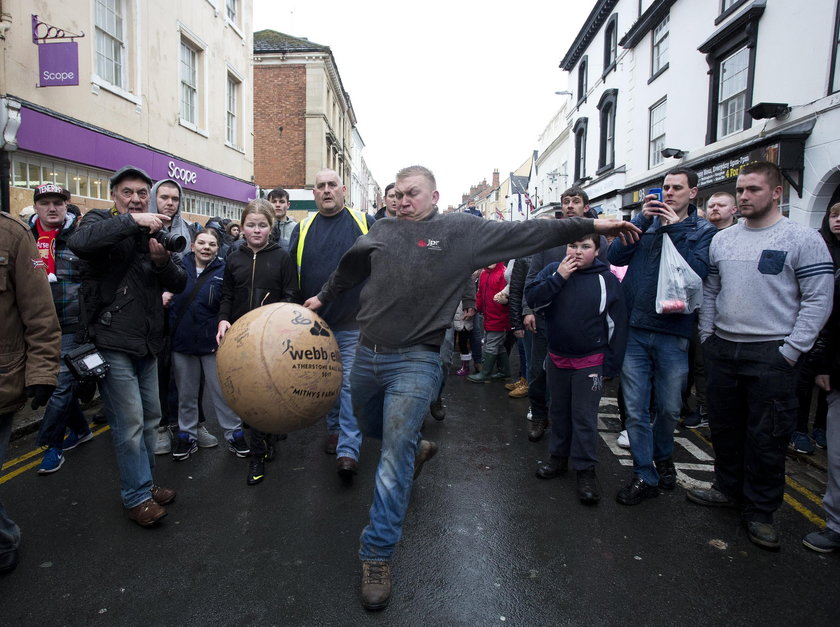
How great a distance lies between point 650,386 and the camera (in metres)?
3.98

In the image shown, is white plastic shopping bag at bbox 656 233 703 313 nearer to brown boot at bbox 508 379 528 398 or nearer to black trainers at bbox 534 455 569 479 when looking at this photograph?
black trainers at bbox 534 455 569 479

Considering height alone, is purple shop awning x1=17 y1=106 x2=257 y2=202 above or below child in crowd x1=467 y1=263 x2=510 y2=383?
above

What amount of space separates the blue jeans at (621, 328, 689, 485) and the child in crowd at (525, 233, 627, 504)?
12 cm

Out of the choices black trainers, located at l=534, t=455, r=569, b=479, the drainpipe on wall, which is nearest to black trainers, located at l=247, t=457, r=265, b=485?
black trainers, located at l=534, t=455, r=569, b=479

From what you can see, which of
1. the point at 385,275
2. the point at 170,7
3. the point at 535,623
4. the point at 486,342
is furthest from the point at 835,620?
the point at 170,7

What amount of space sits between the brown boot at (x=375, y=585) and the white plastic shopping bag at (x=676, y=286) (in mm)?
2488

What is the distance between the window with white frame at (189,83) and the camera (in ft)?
44.5

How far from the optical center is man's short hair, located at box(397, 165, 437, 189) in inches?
117

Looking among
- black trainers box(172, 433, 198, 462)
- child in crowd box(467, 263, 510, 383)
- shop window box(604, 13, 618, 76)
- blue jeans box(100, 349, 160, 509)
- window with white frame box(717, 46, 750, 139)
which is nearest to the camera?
blue jeans box(100, 349, 160, 509)

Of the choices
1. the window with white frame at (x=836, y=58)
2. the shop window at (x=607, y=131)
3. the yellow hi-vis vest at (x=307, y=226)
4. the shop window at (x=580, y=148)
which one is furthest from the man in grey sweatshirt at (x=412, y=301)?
the shop window at (x=580, y=148)

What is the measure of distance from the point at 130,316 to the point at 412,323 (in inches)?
72.9

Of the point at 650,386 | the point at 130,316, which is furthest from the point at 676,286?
the point at 130,316

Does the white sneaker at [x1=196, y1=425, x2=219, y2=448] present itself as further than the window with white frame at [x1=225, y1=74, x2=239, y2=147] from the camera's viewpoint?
No

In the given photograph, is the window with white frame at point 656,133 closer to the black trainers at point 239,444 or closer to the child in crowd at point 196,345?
the child in crowd at point 196,345
